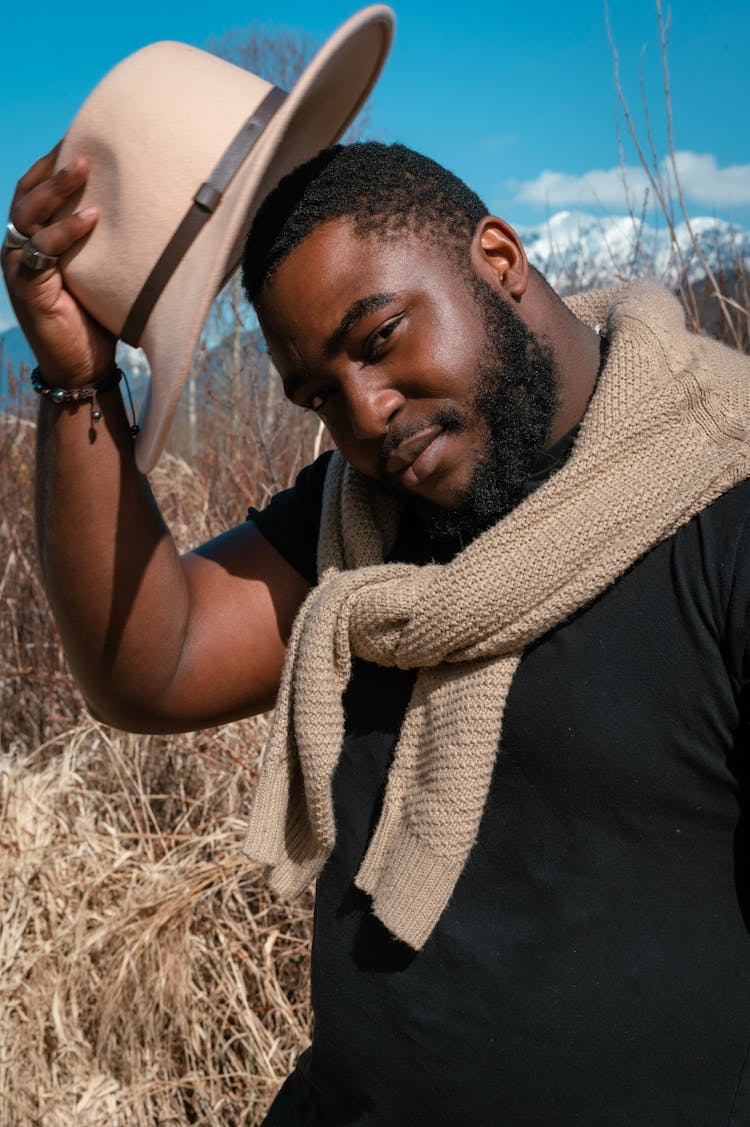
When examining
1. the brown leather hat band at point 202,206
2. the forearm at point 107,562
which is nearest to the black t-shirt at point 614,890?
the forearm at point 107,562

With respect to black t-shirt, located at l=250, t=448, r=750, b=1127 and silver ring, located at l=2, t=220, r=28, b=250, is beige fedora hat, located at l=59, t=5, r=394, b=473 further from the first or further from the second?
black t-shirt, located at l=250, t=448, r=750, b=1127

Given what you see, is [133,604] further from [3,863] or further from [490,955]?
[3,863]

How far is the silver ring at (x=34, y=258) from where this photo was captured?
53.7 inches

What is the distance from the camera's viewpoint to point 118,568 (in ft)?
5.24

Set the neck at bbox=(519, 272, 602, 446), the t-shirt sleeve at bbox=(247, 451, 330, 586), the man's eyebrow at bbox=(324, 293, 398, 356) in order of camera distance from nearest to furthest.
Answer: the man's eyebrow at bbox=(324, 293, 398, 356) < the neck at bbox=(519, 272, 602, 446) < the t-shirt sleeve at bbox=(247, 451, 330, 586)

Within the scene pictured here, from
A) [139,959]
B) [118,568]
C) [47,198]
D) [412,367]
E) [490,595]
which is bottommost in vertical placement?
[139,959]

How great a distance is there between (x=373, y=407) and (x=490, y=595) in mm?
310

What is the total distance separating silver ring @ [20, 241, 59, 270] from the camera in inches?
53.7

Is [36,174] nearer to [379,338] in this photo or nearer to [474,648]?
[379,338]

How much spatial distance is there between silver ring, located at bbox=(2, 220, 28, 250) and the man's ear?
0.63 m

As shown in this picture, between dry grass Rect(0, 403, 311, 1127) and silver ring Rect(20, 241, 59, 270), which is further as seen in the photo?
dry grass Rect(0, 403, 311, 1127)

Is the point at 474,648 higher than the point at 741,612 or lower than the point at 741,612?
lower

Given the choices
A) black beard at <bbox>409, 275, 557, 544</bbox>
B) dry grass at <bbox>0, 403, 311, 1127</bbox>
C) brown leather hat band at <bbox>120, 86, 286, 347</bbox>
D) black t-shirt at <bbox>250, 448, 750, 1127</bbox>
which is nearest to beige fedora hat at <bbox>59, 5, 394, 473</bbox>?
brown leather hat band at <bbox>120, 86, 286, 347</bbox>

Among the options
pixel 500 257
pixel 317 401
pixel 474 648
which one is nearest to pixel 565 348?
pixel 500 257
